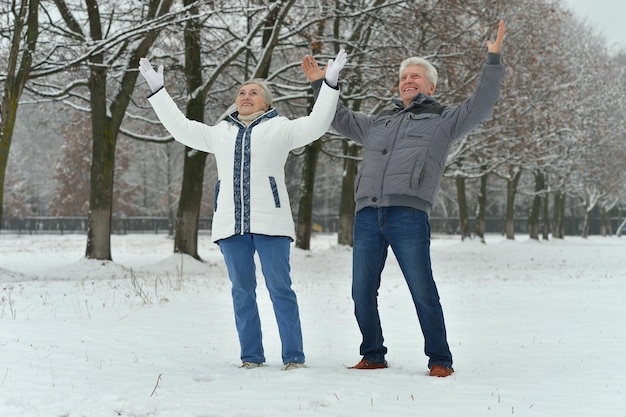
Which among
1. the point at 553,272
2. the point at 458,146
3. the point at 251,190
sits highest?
the point at 458,146

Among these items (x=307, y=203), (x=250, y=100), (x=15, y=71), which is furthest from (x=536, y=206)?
(x=250, y=100)

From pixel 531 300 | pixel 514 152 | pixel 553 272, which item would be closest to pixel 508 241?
pixel 514 152

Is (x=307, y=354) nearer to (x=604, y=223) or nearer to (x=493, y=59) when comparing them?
(x=493, y=59)

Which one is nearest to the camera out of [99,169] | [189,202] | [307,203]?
[99,169]

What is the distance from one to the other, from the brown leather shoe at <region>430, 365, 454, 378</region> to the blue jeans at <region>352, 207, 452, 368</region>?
50 millimetres

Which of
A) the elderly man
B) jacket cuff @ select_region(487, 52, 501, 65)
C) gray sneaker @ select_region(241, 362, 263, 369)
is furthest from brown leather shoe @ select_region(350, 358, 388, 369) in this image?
jacket cuff @ select_region(487, 52, 501, 65)

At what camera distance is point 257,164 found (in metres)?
4.58

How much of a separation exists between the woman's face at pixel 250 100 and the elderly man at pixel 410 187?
429 mm

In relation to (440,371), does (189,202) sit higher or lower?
higher

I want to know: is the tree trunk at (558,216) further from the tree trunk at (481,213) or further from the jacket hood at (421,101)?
the jacket hood at (421,101)

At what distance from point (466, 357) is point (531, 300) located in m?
4.48

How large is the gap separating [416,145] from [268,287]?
4.79 ft

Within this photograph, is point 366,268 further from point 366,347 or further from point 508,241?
point 508,241

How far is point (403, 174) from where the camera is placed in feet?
14.9
